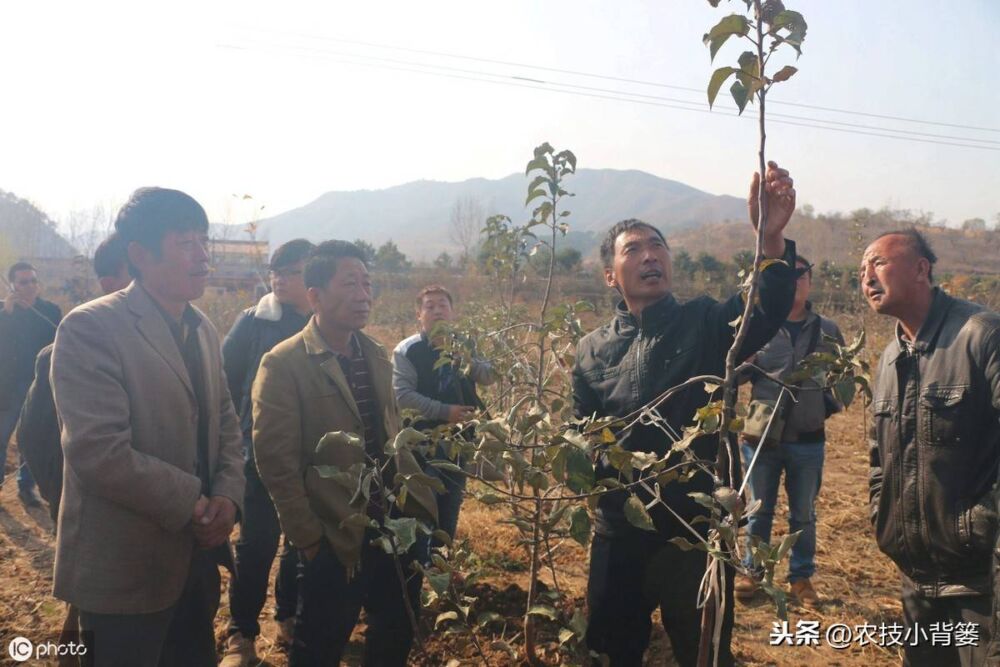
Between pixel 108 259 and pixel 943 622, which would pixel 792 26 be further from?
pixel 108 259

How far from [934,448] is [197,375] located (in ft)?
7.94

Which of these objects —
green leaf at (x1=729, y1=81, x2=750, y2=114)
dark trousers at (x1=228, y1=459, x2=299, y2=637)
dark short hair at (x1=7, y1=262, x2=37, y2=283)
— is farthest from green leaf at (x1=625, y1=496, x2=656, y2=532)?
dark short hair at (x1=7, y1=262, x2=37, y2=283)

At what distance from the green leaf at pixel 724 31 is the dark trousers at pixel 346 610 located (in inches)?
74.2

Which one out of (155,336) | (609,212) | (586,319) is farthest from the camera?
(609,212)

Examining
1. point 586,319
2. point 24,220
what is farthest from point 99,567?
point 24,220

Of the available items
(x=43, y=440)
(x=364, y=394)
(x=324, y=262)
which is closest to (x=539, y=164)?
(x=324, y=262)

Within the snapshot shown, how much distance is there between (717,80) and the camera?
115cm

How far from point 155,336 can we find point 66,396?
30cm

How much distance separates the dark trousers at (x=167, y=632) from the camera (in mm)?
1729

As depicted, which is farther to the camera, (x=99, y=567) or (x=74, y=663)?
(x=74, y=663)

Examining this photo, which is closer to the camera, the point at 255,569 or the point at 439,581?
the point at 439,581

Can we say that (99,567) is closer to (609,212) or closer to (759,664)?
(759,664)

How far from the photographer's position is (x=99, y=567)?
1.73 m
